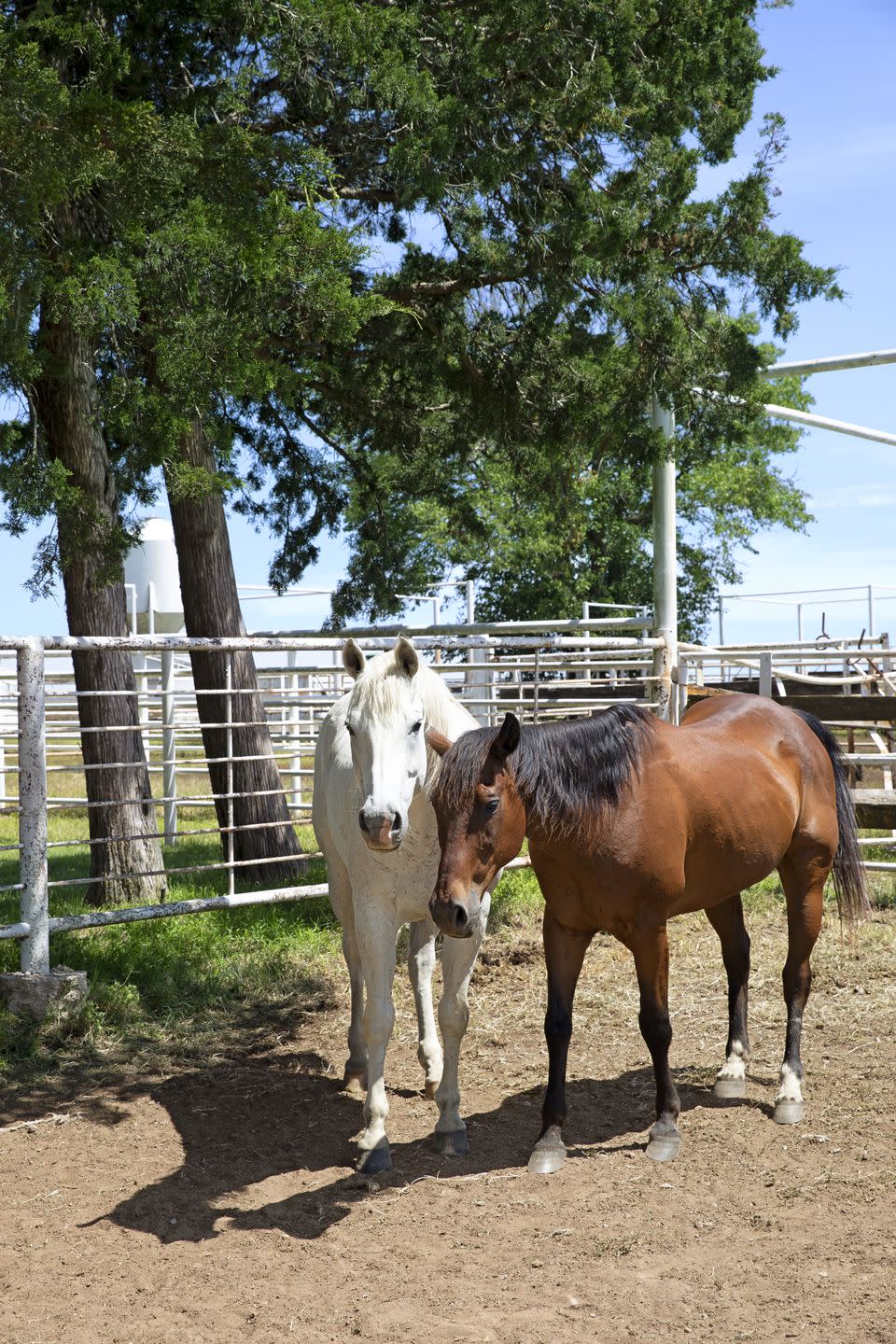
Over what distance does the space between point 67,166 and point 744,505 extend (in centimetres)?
2737

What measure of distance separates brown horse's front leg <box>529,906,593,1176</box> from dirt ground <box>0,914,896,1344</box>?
0.18 m

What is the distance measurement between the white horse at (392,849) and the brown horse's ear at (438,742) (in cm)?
3

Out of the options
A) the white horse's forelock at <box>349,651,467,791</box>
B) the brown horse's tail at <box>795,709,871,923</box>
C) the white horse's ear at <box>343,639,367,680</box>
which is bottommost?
the brown horse's tail at <box>795,709,871,923</box>

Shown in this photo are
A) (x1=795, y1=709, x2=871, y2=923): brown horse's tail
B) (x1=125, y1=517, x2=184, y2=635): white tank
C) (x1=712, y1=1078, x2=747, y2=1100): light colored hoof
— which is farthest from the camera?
(x1=125, y1=517, x2=184, y2=635): white tank

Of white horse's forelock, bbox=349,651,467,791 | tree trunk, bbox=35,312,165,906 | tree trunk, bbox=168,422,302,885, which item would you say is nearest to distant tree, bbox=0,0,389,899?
tree trunk, bbox=35,312,165,906

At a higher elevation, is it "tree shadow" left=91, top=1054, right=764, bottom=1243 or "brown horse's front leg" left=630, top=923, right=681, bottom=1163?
"brown horse's front leg" left=630, top=923, right=681, bottom=1163

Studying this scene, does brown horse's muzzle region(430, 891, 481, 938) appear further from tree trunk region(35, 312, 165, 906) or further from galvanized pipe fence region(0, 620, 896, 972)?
tree trunk region(35, 312, 165, 906)

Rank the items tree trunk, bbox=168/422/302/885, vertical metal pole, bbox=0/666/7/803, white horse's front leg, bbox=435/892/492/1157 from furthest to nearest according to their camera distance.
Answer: vertical metal pole, bbox=0/666/7/803
tree trunk, bbox=168/422/302/885
white horse's front leg, bbox=435/892/492/1157

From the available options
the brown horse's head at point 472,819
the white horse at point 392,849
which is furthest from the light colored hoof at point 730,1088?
the brown horse's head at point 472,819

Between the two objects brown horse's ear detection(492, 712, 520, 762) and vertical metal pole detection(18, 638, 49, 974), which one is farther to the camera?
vertical metal pole detection(18, 638, 49, 974)

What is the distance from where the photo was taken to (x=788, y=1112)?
468 centimetres

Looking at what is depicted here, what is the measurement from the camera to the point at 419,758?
4.12 meters

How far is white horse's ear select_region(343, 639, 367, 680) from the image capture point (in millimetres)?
4195

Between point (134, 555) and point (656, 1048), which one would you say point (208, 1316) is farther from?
point (134, 555)
